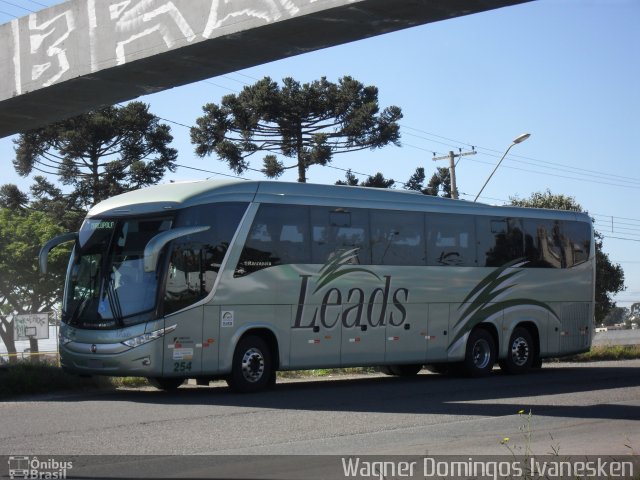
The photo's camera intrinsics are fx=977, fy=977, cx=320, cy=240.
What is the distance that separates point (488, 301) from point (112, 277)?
9.53m

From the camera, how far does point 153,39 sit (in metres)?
14.4

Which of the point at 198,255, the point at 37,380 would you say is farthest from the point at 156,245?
the point at 37,380

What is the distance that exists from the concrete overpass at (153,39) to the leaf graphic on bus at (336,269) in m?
4.69

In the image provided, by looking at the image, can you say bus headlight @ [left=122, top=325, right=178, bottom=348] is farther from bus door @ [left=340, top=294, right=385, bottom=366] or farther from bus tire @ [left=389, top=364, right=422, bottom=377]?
bus tire @ [left=389, top=364, right=422, bottom=377]

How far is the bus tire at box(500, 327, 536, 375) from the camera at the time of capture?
23.0 meters

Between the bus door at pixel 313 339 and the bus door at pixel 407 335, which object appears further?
the bus door at pixel 407 335

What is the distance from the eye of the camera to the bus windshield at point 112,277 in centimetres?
1600

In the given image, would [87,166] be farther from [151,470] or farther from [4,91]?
[151,470]

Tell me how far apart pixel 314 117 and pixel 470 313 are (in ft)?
96.0

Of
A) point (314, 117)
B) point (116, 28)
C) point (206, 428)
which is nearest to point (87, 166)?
point (314, 117)

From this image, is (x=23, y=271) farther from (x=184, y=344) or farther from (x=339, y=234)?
(x=184, y=344)

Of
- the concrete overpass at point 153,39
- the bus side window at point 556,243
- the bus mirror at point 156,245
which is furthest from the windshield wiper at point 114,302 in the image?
the bus side window at point 556,243

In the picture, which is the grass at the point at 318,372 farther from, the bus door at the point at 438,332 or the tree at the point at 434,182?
the tree at the point at 434,182

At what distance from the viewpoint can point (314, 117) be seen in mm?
49812
